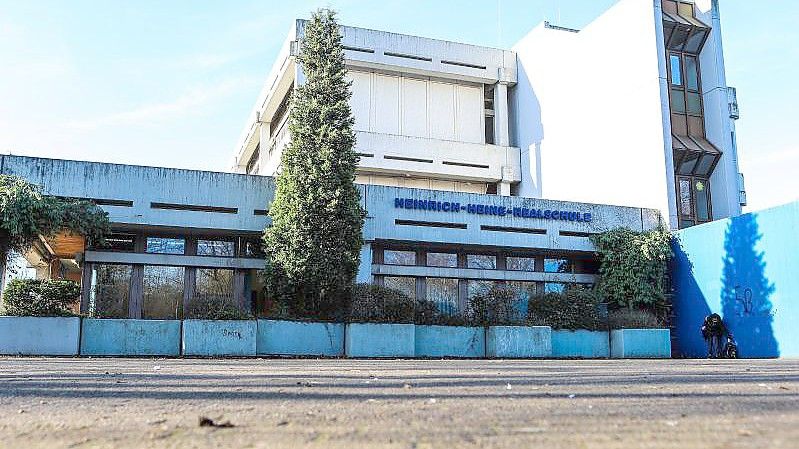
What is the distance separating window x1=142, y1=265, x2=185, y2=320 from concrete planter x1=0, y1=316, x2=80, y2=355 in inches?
232

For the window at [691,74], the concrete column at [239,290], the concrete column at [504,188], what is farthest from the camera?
the concrete column at [504,188]

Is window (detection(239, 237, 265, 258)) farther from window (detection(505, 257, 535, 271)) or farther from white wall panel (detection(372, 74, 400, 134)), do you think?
white wall panel (detection(372, 74, 400, 134))

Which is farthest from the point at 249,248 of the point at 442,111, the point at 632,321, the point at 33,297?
the point at 442,111

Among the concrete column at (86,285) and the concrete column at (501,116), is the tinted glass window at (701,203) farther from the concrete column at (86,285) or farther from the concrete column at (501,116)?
the concrete column at (86,285)

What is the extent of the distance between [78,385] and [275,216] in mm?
13892

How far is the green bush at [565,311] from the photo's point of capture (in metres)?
22.9

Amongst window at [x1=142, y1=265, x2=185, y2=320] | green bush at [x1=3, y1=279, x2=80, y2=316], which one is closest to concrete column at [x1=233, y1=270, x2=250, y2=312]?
window at [x1=142, y1=265, x2=185, y2=320]

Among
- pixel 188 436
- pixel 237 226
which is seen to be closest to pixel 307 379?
pixel 188 436

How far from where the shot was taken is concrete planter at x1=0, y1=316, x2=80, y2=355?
18.2m

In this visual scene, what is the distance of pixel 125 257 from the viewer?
24125mm

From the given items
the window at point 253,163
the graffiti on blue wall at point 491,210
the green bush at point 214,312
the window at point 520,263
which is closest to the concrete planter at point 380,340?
the green bush at point 214,312

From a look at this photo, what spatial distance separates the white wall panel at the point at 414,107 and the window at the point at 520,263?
9876mm

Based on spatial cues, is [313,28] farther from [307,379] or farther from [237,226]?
[307,379]

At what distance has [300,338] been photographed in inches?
790
